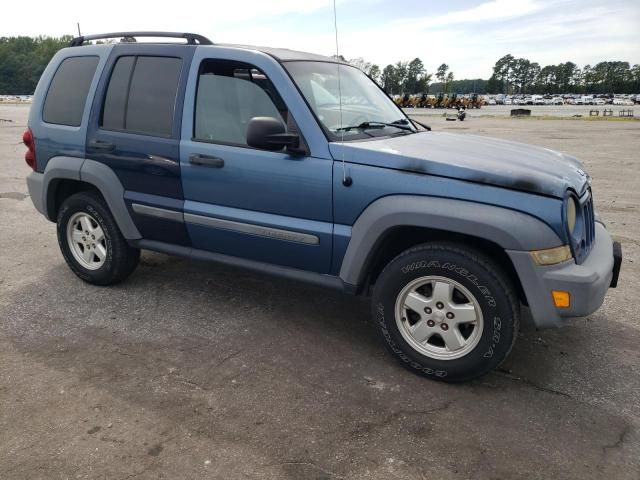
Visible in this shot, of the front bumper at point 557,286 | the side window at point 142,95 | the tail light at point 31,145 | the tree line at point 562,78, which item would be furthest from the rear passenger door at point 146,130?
the tree line at point 562,78

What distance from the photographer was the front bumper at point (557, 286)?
277 centimetres

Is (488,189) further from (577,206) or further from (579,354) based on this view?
(579,354)

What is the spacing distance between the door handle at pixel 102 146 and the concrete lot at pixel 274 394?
46.4 inches

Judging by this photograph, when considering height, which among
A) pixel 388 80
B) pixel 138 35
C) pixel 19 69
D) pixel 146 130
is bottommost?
pixel 146 130

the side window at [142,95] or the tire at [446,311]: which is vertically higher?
the side window at [142,95]

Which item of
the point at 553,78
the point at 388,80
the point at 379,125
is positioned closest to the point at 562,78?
the point at 553,78

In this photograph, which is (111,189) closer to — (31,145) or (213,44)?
(31,145)

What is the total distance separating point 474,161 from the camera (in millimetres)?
3041

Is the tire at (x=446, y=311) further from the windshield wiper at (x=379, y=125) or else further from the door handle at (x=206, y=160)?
the door handle at (x=206, y=160)

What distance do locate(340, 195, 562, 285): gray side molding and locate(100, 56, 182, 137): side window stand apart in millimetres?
1648

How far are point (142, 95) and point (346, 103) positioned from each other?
1.53 meters

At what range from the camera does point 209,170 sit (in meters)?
3.64

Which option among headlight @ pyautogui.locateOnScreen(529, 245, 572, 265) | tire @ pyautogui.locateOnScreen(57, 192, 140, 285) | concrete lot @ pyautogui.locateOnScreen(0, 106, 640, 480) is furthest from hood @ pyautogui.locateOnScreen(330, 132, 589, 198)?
tire @ pyautogui.locateOnScreen(57, 192, 140, 285)

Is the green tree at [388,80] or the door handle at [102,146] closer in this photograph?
the door handle at [102,146]
